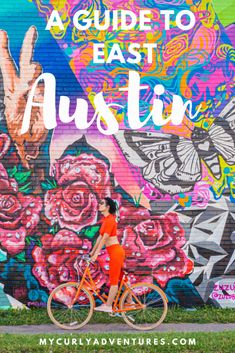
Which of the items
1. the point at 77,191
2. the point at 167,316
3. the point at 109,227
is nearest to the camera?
the point at 109,227

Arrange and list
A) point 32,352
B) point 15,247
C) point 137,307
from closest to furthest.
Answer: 1. point 32,352
2. point 137,307
3. point 15,247

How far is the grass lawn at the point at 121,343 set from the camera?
834 centimetres

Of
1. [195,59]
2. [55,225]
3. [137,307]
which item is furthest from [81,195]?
[195,59]

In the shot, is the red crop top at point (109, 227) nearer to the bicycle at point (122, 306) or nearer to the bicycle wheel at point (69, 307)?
the bicycle at point (122, 306)

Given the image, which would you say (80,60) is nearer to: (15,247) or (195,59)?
(195,59)

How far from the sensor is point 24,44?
10875 mm

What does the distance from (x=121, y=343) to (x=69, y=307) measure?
147 cm

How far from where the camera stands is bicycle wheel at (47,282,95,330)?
970cm

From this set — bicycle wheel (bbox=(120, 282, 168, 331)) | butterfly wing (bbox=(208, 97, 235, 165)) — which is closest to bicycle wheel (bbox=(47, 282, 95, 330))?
bicycle wheel (bbox=(120, 282, 168, 331))

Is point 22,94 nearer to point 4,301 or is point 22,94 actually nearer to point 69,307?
point 4,301

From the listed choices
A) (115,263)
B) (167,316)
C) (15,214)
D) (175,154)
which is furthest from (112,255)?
(175,154)

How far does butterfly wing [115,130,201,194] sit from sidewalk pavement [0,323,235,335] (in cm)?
214

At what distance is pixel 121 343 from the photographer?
8594mm

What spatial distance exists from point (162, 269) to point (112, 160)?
1.87 meters
